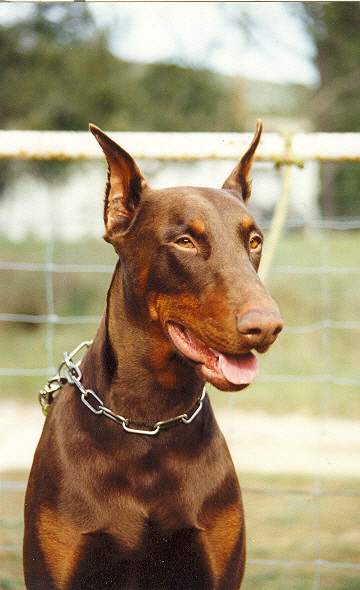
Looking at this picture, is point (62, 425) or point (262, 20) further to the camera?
point (262, 20)

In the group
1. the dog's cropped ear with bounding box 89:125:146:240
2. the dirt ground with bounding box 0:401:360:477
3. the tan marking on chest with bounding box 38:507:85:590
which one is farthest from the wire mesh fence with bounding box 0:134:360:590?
the tan marking on chest with bounding box 38:507:85:590

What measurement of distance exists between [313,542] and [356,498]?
88 centimetres

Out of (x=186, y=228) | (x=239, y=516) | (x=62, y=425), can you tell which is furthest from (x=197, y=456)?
(x=186, y=228)

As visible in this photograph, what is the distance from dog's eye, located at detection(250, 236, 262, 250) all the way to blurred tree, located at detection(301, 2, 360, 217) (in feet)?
31.8

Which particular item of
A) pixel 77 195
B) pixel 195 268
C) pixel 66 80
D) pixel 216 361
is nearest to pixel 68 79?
pixel 66 80

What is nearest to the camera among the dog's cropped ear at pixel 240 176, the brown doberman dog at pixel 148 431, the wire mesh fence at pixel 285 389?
the brown doberman dog at pixel 148 431

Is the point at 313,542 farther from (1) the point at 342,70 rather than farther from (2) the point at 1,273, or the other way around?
(1) the point at 342,70

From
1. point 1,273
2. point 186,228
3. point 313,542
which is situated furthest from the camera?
point 1,273

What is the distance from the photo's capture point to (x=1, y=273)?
10359 mm

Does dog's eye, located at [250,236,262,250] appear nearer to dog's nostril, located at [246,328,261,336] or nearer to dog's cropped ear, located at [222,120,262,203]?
dog's cropped ear, located at [222,120,262,203]

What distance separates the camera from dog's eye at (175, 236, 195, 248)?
200 cm

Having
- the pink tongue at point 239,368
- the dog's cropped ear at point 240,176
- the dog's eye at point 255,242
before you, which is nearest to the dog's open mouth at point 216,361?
the pink tongue at point 239,368

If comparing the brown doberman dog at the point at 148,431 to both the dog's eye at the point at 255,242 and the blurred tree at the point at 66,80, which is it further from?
the blurred tree at the point at 66,80

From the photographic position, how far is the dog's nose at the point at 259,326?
170cm
